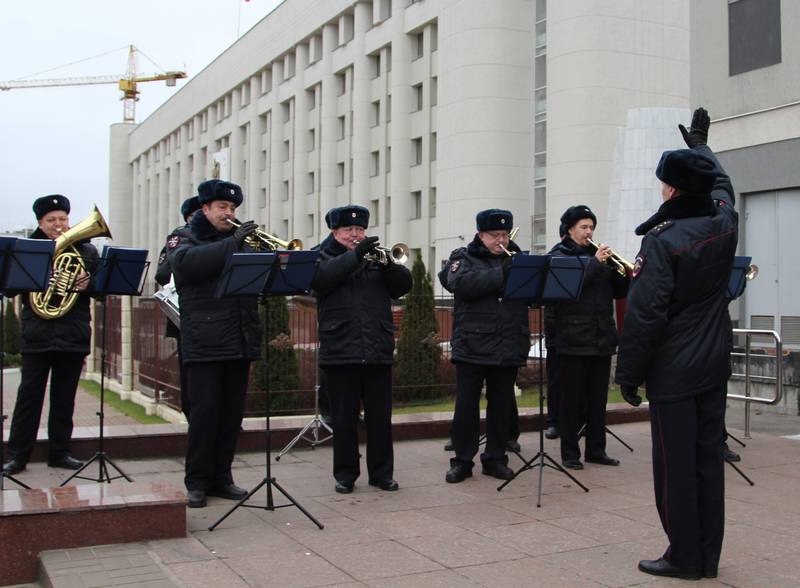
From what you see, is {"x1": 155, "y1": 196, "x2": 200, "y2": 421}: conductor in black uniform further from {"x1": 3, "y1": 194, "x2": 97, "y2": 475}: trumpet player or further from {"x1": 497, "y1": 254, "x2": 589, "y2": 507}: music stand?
{"x1": 497, "y1": 254, "x2": 589, "y2": 507}: music stand

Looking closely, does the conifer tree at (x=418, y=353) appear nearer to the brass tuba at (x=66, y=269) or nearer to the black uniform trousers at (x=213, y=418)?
the brass tuba at (x=66, y=269)

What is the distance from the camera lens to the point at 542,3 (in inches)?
1458

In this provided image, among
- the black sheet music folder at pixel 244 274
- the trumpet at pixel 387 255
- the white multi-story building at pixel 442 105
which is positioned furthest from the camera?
the white multi-story building at pixel 442 105

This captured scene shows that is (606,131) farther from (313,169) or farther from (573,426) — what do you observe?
(573,426)

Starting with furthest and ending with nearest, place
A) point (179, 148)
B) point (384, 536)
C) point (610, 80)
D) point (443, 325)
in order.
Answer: point (179, 148)
point (610, 80)
point (443, 325)
point (384, 536)

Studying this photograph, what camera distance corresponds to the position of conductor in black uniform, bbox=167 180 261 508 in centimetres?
641

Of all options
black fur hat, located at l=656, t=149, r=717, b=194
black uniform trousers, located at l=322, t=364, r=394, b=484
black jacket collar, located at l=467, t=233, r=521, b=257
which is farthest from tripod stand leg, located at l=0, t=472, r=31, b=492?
black fur hat, located at l=656, t=149, r=717, b=194

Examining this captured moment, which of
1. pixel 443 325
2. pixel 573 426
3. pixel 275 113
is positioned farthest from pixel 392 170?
pixel 573 426

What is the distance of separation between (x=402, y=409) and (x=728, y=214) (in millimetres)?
8944

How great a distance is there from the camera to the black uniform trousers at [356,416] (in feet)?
23.4

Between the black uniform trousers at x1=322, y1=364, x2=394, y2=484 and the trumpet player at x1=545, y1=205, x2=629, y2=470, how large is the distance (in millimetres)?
1751

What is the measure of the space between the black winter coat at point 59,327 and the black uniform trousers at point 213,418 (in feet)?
4.85

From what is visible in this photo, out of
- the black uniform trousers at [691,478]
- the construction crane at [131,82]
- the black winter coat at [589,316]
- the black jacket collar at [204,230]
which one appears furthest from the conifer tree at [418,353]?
the construction crane at [131,82]

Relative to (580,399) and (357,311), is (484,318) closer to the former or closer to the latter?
(357,311)
